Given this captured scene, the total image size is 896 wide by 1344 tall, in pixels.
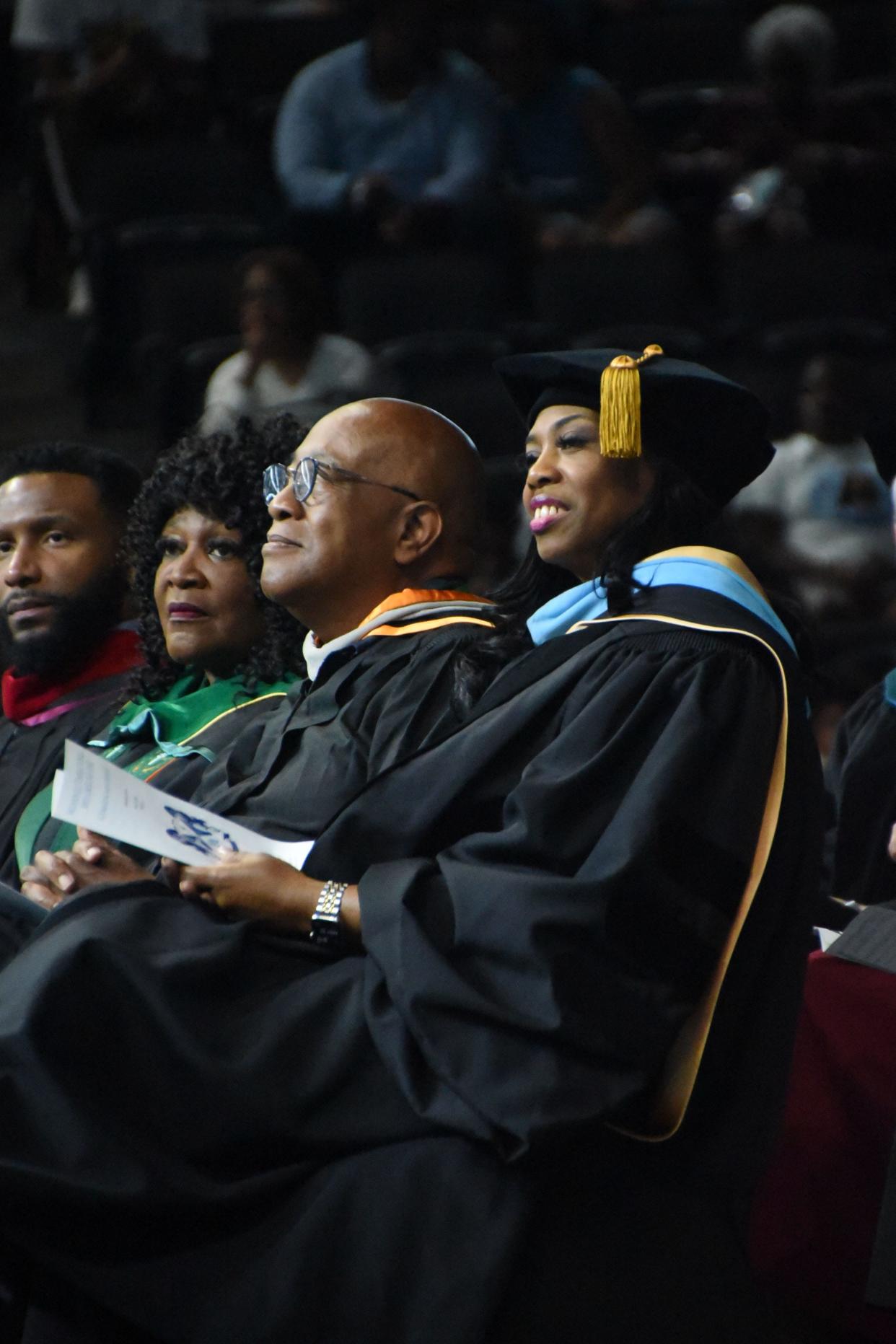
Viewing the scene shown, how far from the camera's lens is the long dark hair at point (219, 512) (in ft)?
12.0

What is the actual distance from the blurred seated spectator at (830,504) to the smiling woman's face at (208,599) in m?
2.89

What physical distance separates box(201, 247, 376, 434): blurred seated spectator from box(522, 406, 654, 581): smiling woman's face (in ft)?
10.3

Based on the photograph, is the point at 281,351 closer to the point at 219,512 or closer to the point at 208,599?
the point at 219,512

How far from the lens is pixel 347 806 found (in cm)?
275

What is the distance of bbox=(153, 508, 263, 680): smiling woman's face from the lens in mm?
3664

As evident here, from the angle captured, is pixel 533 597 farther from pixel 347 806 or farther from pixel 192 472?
pixel 192 472

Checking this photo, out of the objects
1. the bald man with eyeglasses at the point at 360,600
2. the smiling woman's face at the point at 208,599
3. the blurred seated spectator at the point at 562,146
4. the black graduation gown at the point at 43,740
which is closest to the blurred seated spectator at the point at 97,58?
the blurred seated spectator at the point at 562,146

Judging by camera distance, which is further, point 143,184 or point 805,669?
point 143,184

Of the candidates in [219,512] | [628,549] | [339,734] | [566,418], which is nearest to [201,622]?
[219,512]

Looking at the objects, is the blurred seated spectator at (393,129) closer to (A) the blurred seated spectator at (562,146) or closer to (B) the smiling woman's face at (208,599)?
(A) the blurred seated spectator at (562,146)

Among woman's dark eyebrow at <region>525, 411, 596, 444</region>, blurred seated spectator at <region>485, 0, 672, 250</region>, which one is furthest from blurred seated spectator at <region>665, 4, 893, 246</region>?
woman's dark eyebrow at <region>525, 411, 596, 444</region>

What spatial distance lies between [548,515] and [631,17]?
6642 millimetres

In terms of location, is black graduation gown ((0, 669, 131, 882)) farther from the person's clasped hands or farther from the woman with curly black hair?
the person's clasped hands

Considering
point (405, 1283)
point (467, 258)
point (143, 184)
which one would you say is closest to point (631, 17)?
point (467, 258)
